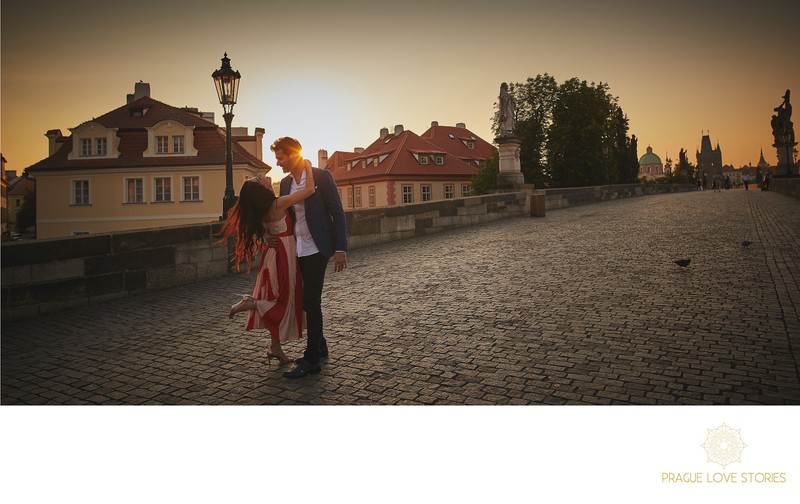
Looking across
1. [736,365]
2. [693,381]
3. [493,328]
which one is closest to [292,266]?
[493,328]

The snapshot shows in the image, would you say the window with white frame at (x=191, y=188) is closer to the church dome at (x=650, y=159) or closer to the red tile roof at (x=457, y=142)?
the red tile roof at (x=457, y=142)

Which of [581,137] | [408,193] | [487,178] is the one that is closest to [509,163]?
[581,137]

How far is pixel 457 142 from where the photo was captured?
183 feet

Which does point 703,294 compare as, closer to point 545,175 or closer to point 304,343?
point 304,343

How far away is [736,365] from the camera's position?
151 inches

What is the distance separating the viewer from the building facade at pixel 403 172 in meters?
46.8

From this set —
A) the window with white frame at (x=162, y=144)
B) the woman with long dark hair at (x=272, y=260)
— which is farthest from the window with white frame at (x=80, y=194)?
the woman with long dark hair at (x=272, y=260)

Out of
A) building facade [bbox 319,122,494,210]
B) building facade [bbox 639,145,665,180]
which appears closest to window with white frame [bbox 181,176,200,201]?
building facade [bbox 319,122,494,210]

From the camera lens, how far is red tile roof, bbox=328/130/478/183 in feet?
154

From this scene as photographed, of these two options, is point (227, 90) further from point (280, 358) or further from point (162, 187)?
point (162, 187)

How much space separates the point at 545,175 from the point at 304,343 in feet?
122

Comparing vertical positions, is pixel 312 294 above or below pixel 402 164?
below

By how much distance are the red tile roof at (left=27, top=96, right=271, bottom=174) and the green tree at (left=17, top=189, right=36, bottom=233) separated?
7.99 feet

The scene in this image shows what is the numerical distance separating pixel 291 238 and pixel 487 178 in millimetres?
39143
